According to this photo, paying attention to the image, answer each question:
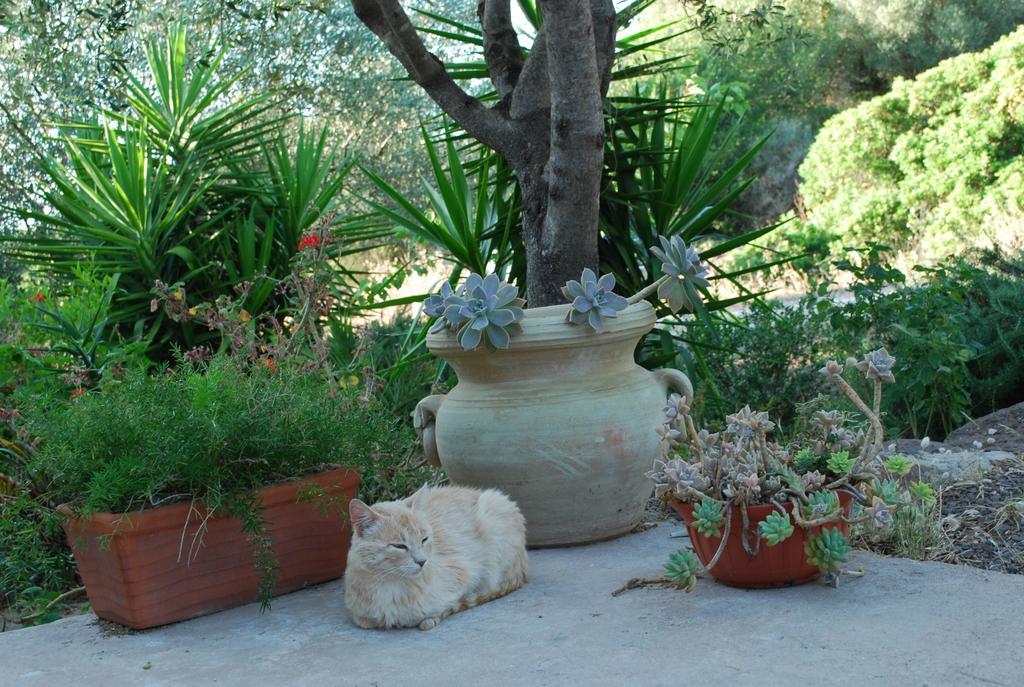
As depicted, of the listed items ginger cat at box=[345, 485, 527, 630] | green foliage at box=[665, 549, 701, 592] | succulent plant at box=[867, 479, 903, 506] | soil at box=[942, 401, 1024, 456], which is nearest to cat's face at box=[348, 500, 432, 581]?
ginger cat at box=[345, 485, 527, 630]

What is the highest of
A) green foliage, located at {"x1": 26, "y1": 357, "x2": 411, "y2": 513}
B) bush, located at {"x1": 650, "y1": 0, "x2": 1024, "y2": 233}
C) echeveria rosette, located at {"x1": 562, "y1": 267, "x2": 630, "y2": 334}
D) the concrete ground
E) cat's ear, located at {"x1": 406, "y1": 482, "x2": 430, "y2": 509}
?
bush, located at {"x1": 650, "y1": 0, "x2": 1024, "y2": 233}

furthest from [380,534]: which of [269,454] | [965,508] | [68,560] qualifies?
[965,508]

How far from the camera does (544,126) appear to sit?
4176 mm

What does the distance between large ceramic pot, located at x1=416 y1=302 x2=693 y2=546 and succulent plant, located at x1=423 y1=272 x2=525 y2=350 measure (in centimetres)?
9

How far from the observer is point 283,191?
6566 millimetres

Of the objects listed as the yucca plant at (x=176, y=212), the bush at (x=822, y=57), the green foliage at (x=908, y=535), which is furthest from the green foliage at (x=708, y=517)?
the bush at (x=822, y=57)

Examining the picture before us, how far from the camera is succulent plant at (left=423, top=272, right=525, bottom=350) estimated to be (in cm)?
345

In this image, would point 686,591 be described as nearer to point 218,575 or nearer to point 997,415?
point 218,575

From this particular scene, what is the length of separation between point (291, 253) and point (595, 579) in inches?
155

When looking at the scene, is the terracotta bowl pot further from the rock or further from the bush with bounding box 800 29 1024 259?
the bush with bounding box 800 29 1024 259

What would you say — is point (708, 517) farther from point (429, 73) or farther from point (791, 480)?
point (429, 73)

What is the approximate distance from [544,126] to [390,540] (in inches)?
80.1

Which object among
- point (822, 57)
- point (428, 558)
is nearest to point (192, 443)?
point (428, 558)

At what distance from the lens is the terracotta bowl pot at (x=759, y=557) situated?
112 inches
